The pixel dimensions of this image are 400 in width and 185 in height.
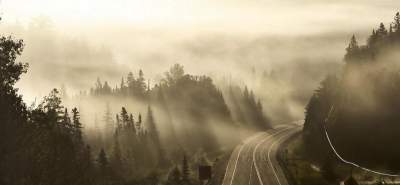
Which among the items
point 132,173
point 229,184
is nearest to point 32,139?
point 229,184

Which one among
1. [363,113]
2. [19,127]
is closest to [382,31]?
[363,113]

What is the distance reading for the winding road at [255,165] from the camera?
77438 mm

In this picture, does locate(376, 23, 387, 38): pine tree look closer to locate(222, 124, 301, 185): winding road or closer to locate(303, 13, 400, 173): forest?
locate(303, 13, 400, 173): forest

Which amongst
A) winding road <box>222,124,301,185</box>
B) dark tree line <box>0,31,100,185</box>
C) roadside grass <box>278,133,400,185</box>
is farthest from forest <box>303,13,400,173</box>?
dark tree line <box>0,31,100,185</box>

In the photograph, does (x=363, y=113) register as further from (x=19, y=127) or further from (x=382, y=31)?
(x=19, y=127)

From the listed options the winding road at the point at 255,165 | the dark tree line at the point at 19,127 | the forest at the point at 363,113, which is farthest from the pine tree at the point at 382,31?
the dark tree line at the point at 19,127

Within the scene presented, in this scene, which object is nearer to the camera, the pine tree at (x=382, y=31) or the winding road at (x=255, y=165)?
the winding road at (x=255, y=165)

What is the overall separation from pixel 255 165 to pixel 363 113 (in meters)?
38.1

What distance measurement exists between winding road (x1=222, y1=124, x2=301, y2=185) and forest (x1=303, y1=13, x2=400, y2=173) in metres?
10.4

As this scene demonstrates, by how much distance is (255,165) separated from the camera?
93375 mm

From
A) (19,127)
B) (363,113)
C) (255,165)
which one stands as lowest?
(255,165)

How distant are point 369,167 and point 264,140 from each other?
1928 inches

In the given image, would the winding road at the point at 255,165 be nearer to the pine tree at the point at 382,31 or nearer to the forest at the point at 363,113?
the forest at the point at 363,113

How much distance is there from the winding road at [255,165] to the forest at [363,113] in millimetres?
10364
